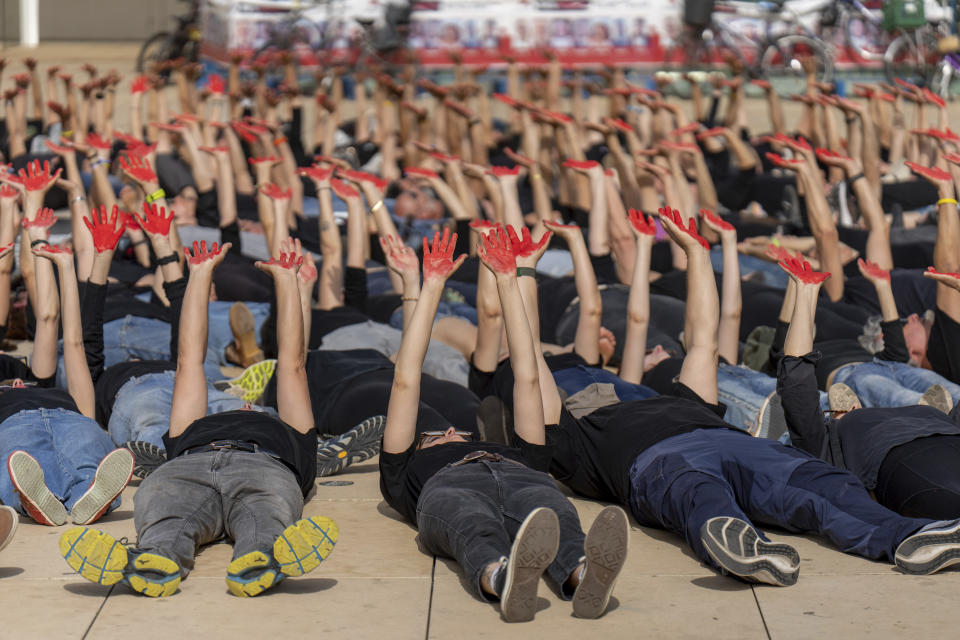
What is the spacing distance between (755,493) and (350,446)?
5.53ft

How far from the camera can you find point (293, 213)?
9469 mm

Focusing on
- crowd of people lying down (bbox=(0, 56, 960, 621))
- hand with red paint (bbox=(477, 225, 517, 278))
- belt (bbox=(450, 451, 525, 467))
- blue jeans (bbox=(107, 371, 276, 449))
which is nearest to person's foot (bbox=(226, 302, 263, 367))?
crowd of people lying down (bbox=(0, 56, 960, 621))

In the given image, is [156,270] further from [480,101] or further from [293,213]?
[480,101]

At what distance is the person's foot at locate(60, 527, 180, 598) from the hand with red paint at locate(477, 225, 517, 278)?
143 cm

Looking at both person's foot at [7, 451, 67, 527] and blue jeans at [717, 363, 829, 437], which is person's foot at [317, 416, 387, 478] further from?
blue jeans at [717, 363, 829, 437]

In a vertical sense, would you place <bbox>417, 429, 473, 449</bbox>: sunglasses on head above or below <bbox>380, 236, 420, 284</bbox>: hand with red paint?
below

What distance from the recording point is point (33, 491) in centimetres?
425

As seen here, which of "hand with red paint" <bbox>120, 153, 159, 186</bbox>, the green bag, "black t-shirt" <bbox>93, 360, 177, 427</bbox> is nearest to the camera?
"black t-shirt" <bbox>93, 360, 177, 427</bbox>

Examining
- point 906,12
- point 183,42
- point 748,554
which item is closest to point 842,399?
point 748,554

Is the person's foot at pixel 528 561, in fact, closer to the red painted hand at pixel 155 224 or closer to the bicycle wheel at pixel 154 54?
the red painted hand at pixel 155 224

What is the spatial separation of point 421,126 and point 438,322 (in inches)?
206

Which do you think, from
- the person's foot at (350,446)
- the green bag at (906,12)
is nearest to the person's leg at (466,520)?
the person's foot at (350,446)

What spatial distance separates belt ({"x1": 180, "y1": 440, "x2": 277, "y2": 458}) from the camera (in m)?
4.26

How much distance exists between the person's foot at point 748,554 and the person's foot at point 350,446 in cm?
172
